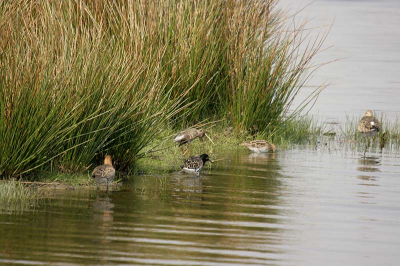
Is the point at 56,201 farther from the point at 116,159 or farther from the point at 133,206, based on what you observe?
the point at 116,159

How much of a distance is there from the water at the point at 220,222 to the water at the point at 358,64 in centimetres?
477

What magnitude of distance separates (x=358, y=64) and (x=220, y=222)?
20.1 m

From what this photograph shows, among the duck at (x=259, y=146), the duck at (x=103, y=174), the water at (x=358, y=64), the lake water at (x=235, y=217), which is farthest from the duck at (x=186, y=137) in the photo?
the water at (x=358, y=64)

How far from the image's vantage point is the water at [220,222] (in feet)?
26.1

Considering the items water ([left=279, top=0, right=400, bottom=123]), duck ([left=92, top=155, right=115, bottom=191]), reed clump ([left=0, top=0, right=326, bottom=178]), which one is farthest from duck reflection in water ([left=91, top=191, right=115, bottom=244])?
water ([left=279, top=0, right=400, bottom=123])

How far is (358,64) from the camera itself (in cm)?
2873

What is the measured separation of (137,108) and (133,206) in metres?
1.97

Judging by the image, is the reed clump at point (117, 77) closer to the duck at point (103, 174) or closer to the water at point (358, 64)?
the duck at point (103, 174)

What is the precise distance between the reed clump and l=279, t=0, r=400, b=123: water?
5.57ft

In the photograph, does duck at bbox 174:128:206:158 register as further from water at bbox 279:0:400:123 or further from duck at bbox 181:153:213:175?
water at bbox 279:0:400:123

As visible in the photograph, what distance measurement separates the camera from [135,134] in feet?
38.5

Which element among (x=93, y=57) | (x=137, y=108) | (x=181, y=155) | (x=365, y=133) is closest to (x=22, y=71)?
(x=93, y=57)

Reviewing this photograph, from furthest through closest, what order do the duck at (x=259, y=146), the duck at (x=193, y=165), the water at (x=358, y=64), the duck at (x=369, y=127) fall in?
the water at (x=358, y=64) → the duck at (x=369, y=127) → the duck at (x=259, y=146) → the duck at (x=193, y=165)

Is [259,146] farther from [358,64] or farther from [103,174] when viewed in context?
[358,64]
